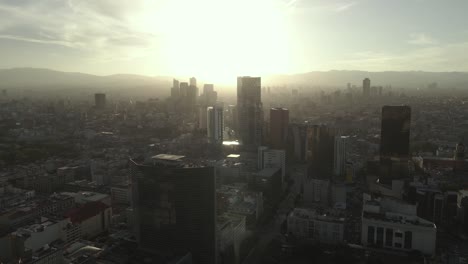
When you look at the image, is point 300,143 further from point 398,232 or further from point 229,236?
point 229,236

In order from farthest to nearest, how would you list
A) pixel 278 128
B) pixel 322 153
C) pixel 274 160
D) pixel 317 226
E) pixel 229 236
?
pixel 278 128
pixel 322 153
pixel 274 160
pixel 317 226
pixel 229 236

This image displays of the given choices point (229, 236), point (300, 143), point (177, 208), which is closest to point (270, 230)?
point (229, 236)

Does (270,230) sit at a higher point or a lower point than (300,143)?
lower

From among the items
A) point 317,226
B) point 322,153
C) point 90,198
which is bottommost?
point 317,226

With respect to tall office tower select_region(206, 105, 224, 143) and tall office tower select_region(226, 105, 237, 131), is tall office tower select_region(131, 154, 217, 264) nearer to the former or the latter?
tall office tower select_region(206, 105, 224, 143)

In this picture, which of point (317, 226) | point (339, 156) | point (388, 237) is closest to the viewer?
point (388, 237)

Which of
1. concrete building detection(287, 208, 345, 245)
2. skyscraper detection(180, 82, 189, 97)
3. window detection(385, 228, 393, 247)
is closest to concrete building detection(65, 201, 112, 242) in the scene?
concrete building detection(287, 208, 345, 245)

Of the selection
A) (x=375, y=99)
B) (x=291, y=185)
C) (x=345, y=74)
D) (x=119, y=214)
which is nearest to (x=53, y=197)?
(x=119, y=214)
